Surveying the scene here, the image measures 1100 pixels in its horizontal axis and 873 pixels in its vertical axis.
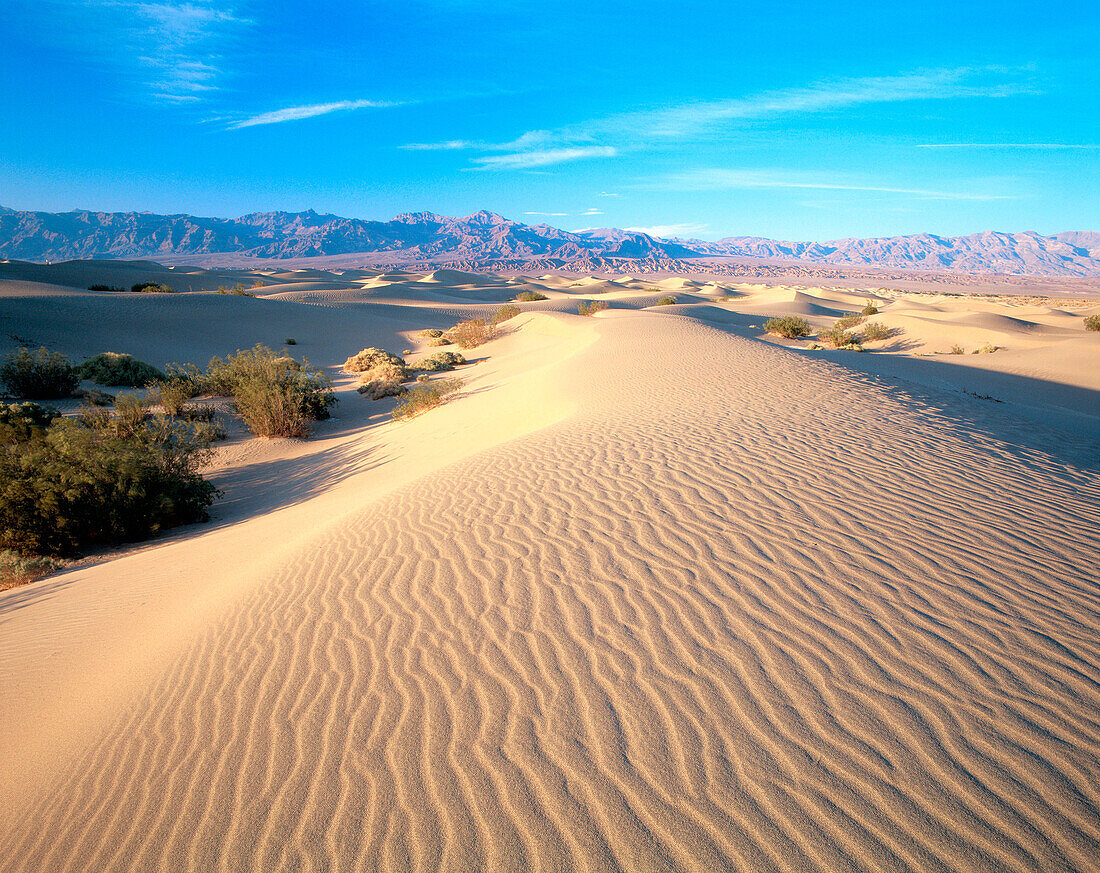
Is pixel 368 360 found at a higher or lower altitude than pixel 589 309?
lower

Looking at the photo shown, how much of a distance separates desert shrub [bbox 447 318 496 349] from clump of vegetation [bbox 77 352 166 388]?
10.9 metres

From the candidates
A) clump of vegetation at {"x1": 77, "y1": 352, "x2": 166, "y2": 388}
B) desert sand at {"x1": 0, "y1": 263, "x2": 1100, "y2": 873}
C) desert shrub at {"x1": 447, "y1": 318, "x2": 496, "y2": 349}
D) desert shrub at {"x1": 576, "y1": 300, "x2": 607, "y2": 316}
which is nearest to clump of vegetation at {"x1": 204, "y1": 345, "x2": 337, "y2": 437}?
clump of vegetation at {"x1": 77, "y1": 352, "x2": 166, "y2": 388}

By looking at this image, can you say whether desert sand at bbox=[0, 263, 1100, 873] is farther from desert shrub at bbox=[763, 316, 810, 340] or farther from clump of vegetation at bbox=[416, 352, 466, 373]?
desert shrub at bbox=[763, 316, 810, 340]

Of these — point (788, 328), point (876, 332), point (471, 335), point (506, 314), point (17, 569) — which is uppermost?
point (506, 314)

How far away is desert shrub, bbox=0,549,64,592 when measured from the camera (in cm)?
582

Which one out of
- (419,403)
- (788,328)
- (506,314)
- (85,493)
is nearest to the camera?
(85,493)

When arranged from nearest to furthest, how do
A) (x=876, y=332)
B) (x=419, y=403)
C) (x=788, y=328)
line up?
(x=419, y=403), (x=788, y=328), (x=876, y=332)

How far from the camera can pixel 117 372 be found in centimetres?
1439

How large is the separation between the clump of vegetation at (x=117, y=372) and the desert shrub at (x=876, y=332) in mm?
27771

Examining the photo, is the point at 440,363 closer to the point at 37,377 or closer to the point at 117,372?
the point at 117,372

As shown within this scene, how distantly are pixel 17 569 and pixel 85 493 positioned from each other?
1.09 meters

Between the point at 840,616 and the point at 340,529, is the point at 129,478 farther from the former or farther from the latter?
the point at 840,616

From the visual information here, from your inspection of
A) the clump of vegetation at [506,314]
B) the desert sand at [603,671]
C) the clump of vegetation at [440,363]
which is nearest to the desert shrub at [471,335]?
the clump of vegetation at [506,314]

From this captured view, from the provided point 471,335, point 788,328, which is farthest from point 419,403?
point 788,328
